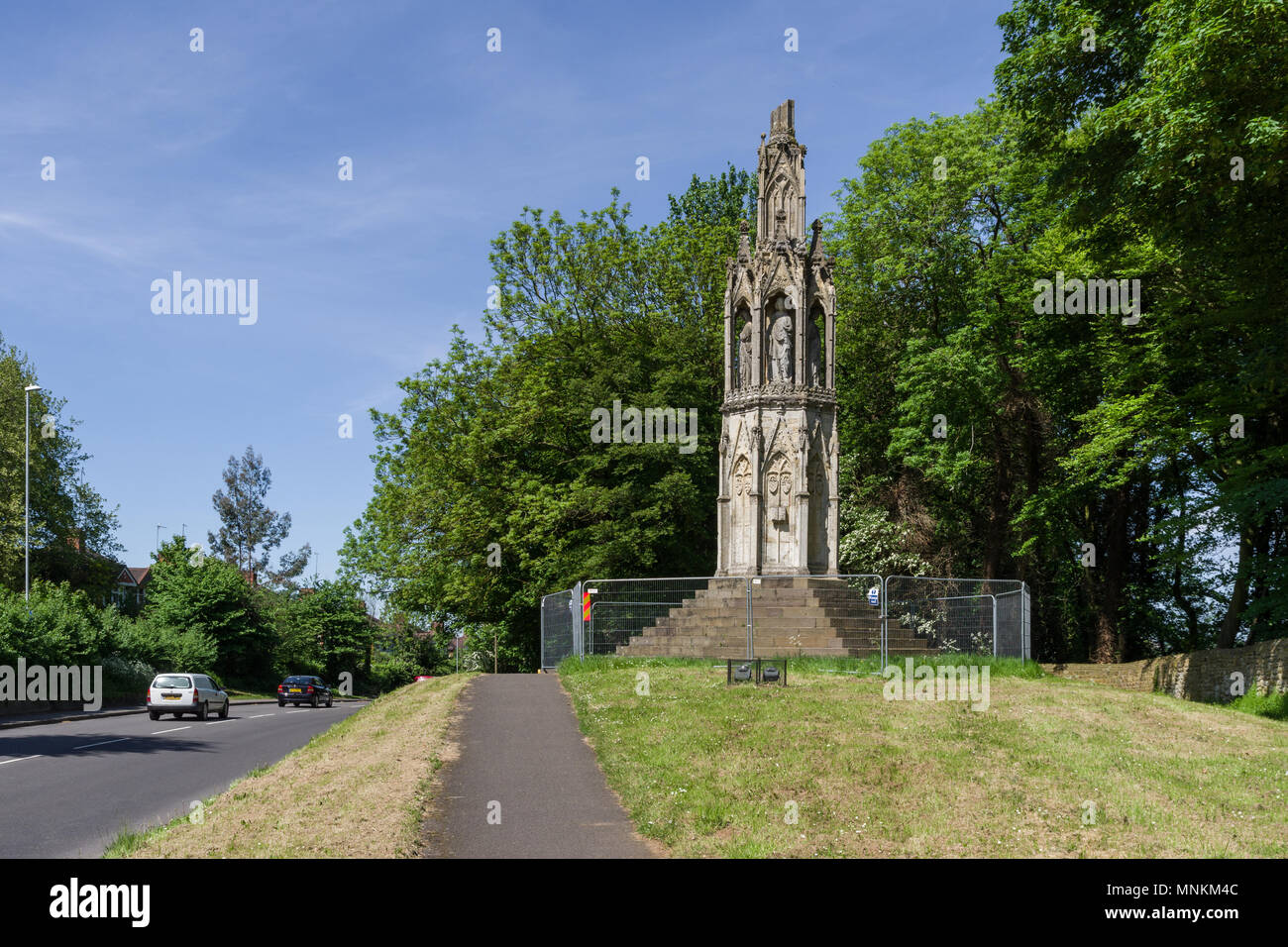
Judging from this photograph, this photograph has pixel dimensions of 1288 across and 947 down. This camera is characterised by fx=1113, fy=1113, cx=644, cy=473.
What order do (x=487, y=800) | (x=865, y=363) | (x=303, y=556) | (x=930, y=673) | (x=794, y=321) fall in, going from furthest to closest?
1. (x=303, y=556)
2. (x=865, y=363)
3. (x=794, y=321)
4. (x=930, y=673)
5. (x=487, y=800)

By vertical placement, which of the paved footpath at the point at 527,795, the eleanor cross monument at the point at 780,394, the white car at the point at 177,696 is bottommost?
the white car at the point at 177,696

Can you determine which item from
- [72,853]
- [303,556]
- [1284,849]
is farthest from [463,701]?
[303,556]

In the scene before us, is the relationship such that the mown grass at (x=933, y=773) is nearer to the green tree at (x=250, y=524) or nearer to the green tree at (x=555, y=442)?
the green tree at (x=555, y=442)

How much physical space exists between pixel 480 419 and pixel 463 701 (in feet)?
65.3

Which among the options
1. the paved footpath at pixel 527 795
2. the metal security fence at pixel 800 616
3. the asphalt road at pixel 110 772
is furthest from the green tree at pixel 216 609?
the paved footpath at pixel 527 795

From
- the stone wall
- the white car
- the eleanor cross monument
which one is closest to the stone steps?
the eleanor cross monument

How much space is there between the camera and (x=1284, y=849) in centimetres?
899

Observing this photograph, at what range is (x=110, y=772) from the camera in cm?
1711

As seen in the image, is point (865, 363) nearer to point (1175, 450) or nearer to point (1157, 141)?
point (1175, 450)

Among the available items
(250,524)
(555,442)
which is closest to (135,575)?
(250,524)

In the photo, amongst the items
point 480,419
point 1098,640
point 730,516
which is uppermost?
point 480,419

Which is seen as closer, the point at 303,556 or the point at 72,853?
the point at 72,853

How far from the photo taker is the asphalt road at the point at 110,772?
37.2 ft

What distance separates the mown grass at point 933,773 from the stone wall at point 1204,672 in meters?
2.44
